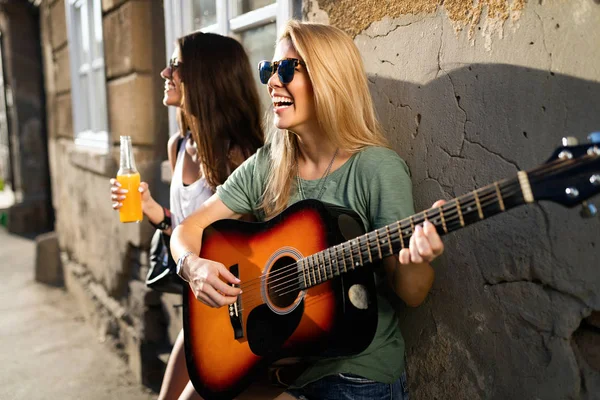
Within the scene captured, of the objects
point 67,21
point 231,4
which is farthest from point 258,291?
point 67,21

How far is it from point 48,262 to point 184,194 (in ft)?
15.1

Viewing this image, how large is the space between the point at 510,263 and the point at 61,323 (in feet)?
14.7

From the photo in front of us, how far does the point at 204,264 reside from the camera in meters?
1.81

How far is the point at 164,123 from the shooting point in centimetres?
375

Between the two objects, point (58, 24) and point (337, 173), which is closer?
point (337, 173)

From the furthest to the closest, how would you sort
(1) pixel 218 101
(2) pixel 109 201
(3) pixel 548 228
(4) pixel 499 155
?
(2) pixel 109 201 → (1) pixel 218 101 → (4) pixel 499 155 → (3) pixel 548 228

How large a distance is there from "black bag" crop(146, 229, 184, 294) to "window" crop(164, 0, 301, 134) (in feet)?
2.80

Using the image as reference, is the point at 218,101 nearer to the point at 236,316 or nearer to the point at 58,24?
the point at 236,316

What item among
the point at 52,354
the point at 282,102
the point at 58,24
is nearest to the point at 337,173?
the point at 282,102

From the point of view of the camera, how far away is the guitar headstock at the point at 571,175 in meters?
1.02

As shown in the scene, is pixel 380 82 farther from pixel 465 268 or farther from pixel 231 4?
pixel 231 4

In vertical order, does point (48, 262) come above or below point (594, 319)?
below

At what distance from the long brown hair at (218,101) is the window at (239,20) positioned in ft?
0.95

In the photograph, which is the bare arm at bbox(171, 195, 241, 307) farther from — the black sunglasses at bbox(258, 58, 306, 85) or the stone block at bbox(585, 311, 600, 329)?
the stone block at bbox(585, 311, 600, 329)
